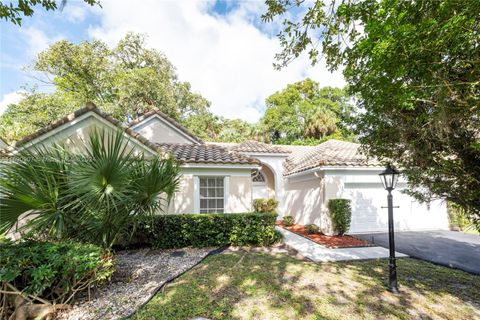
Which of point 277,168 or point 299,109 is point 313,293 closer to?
point 277,168

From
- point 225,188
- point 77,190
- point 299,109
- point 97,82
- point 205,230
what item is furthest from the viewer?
point 299,109

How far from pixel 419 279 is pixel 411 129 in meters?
4.35

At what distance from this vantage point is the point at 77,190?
495 centimetres

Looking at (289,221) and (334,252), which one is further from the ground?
(334,252)

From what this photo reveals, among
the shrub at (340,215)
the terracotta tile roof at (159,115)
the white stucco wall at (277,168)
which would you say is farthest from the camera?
the white stucco wall at (277,168)

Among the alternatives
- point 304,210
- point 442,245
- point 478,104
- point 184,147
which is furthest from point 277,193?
point 478,104

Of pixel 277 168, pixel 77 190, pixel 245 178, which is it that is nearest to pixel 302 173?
pixel 277 168

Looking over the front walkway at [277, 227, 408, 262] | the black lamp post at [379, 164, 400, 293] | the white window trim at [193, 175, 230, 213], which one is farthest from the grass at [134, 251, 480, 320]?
the white window trim at [193, 175, 230, 213]

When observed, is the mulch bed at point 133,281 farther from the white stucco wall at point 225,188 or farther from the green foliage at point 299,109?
the green foliage at point 299,109

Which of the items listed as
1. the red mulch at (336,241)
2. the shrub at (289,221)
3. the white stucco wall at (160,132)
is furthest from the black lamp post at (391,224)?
the white stucco wall at (160,132)

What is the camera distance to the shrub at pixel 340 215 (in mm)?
11148

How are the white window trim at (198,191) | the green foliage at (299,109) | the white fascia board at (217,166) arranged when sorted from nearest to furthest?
1. the white fascia board at (217,166)
2. the white window trim at (198,191)
3. the green foliage at (299,109)

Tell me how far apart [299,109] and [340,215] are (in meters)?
29.2

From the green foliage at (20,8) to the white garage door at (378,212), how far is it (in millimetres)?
13342
